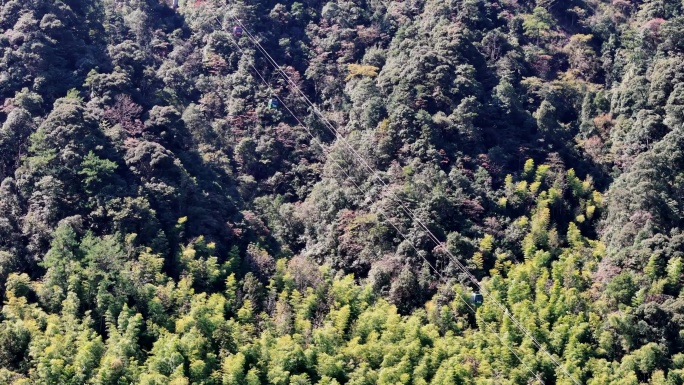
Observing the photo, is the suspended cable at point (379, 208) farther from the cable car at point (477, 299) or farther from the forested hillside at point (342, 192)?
the cable car at point (477, 299)

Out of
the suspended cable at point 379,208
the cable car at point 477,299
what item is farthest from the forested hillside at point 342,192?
the cable car at point 477,299

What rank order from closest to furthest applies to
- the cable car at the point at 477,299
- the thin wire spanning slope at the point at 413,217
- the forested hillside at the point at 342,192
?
1. the forested hillside at the point at 342,192
2. the thin wire spanning slope at the point at 413,217
3. the cable car at the point at 477,299

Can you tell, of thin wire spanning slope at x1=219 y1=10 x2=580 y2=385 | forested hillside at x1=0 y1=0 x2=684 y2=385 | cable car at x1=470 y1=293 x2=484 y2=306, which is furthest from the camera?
cable car at x1=470 y1=293 x2=484 y2=306

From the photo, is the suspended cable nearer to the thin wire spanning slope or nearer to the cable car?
the cable car

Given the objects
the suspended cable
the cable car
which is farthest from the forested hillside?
the cable car

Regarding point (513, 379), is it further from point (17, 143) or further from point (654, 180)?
point (17, 143)


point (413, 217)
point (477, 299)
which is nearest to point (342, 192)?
point (413, 217)

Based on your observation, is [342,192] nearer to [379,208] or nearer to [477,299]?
[379,208]

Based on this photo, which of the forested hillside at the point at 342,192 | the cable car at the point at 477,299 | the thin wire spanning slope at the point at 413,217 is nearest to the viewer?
the forested hillside at the point at 342,192
